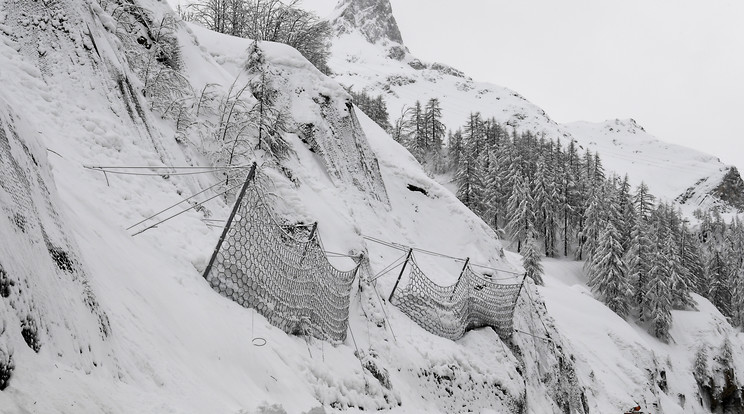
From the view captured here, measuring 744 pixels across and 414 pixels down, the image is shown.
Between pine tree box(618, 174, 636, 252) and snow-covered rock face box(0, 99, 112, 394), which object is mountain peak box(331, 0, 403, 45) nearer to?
pine tree box(618, 174, 636, 252)

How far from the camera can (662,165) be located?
134 m

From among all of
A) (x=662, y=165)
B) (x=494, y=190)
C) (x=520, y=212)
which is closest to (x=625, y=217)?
(x=520, y=212)

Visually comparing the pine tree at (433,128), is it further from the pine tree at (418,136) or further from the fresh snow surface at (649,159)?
the fresh snow surface at (649,159)

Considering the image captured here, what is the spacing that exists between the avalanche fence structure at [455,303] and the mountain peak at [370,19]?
165070 millimetres

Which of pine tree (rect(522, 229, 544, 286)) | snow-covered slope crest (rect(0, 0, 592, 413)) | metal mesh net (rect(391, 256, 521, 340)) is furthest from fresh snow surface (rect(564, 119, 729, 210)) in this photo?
snow-covered slope crest (rect(0, 0, 592, 413))

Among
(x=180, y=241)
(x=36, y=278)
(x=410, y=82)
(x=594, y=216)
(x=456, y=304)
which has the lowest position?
(x=594, y=216)

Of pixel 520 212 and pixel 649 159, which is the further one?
pixel 649 159

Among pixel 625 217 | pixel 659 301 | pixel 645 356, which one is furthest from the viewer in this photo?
pixel 625 217

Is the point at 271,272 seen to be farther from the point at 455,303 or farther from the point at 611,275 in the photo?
the point at 611,275

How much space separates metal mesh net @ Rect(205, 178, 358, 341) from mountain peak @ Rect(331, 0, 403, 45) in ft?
560

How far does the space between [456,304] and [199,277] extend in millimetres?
8412

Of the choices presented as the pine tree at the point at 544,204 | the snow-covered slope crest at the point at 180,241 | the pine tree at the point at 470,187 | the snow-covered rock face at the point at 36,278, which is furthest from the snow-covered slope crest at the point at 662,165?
the snow-covered rock face at the point at 36,278

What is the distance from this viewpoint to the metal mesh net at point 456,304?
41.1 ft

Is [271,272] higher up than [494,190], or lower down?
higher up
